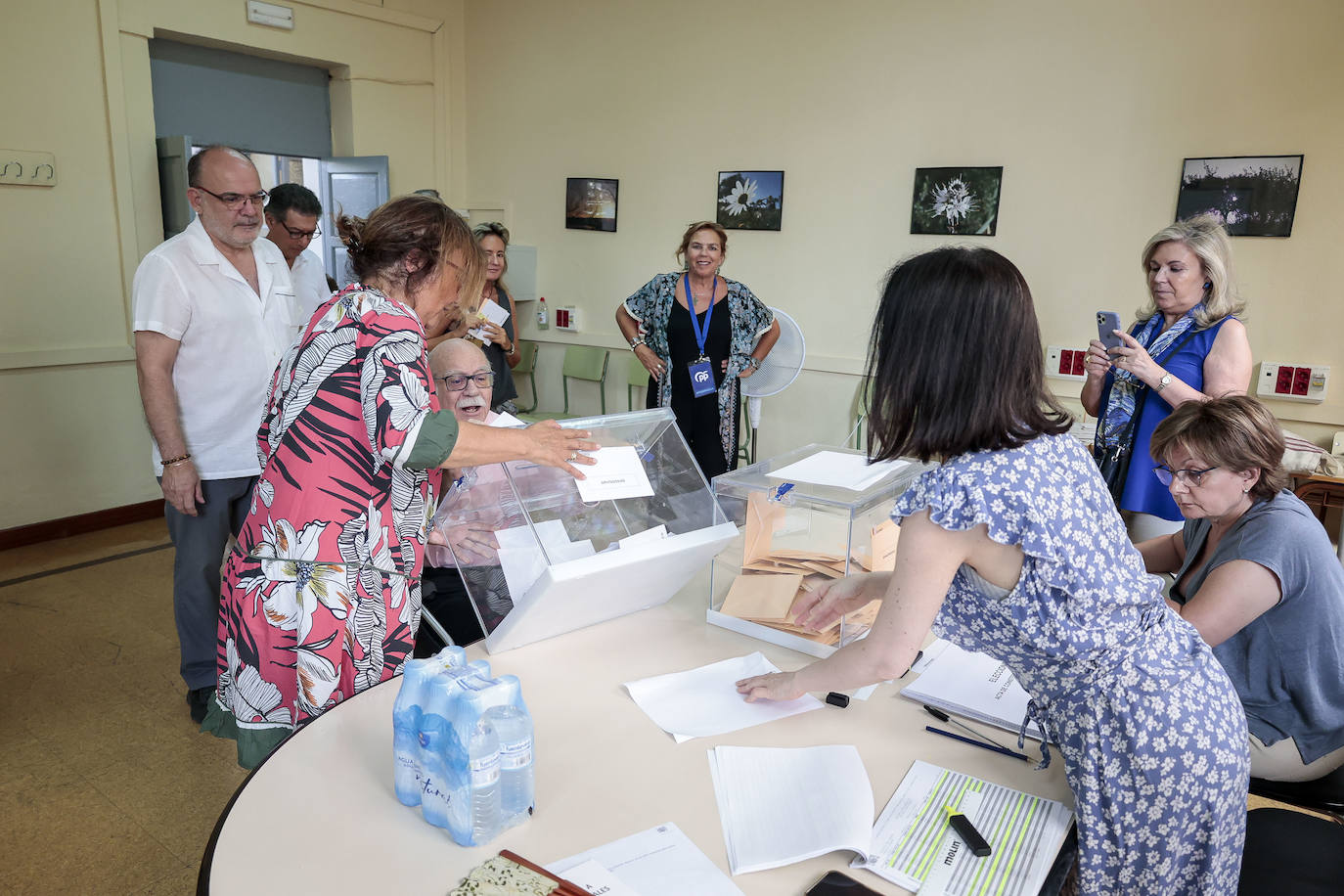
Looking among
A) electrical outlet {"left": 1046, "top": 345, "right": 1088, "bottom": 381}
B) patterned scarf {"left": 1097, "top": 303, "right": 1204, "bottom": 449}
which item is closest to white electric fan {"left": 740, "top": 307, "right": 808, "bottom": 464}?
electrical outlet {"left": 1046, "top": 345, "right": 1088, "bottom": 381}

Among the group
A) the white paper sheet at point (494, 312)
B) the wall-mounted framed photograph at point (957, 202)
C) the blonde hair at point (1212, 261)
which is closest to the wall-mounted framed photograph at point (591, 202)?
the white paper sheet at point (494, 312)

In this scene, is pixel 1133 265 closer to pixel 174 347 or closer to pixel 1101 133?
pixel 1101 133

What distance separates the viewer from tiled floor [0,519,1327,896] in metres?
2.14

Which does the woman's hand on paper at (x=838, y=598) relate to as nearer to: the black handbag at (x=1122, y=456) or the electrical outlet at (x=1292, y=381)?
the black handbag at (x=1122, y=456)

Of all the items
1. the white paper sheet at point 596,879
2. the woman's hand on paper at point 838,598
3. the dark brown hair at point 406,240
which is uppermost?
the dark brown hair at point 406,240

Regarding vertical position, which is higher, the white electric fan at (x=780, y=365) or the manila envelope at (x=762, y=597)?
the white electric fan at (x=780, y=365)

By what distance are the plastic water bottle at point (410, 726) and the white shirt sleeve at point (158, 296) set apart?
1.80 m

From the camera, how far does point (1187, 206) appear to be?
3.70 metres

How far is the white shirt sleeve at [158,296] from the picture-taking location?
7.88ft

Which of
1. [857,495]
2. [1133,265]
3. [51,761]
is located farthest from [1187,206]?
[51,761]

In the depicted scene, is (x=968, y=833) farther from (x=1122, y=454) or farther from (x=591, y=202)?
(x=591, y=202)

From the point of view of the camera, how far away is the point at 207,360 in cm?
255

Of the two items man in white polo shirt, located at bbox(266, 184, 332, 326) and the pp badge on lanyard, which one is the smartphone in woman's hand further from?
man in white polo shirt, located at bbox(266, 184, 332, 326)

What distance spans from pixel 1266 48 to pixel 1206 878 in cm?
361
